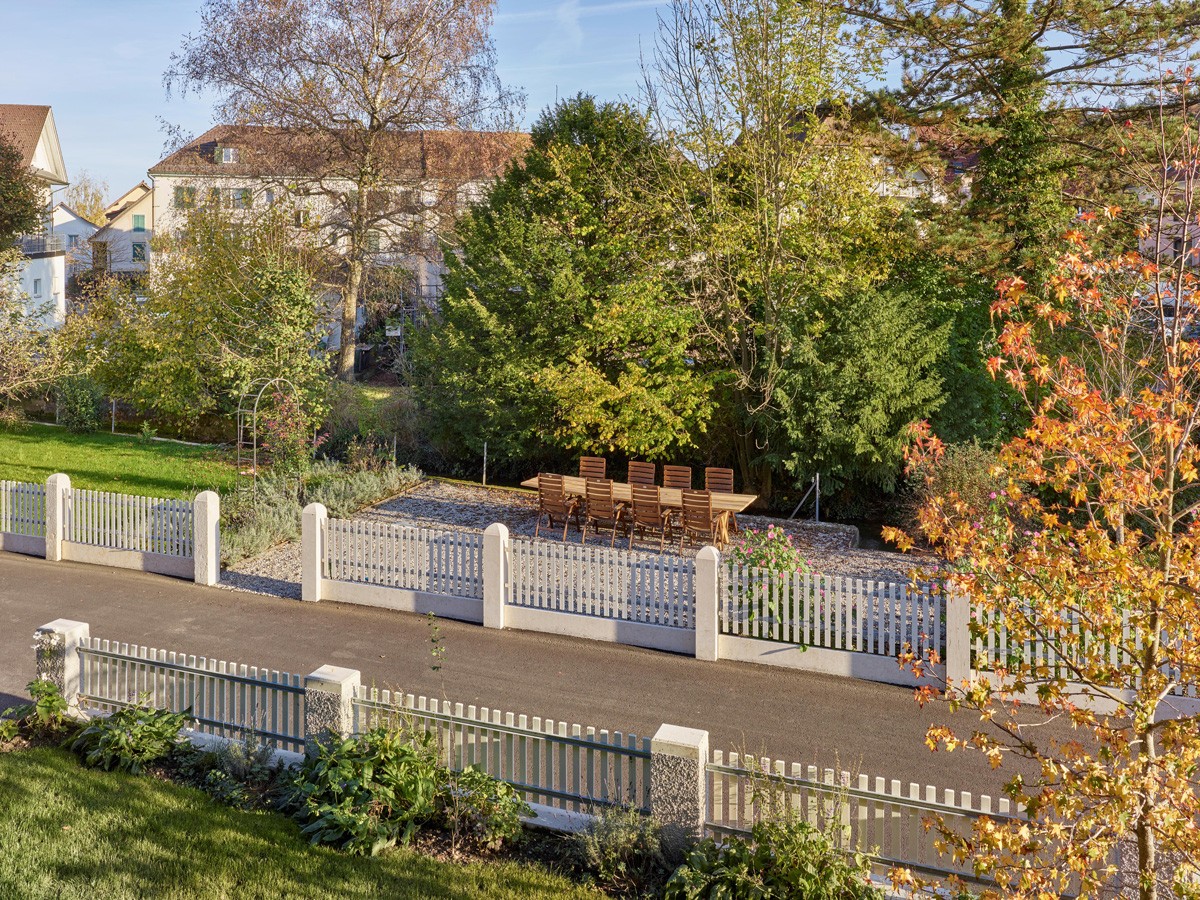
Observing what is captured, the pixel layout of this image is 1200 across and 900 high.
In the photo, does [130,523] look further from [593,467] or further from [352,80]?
[352,80]

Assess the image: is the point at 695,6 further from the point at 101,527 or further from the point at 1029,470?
the point at 1029,470

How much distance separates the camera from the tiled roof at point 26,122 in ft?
162

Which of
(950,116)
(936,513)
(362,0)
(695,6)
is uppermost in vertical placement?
(362,0)

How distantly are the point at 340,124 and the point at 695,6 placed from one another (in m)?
15.2

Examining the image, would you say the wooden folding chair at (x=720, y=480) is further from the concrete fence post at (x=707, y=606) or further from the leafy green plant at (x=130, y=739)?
the leafy green plant at (x=130, y=739)

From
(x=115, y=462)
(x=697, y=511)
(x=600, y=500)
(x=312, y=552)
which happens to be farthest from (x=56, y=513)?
(x=697, y=511)

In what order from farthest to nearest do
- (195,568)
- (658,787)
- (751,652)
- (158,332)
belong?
(158,332) < (195,568) < (751,652) < (658,787)

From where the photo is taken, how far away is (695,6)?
19.2m

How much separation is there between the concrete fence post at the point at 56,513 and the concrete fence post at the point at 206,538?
265 centimetres

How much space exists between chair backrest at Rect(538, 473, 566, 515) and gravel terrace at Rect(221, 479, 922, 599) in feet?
1.71

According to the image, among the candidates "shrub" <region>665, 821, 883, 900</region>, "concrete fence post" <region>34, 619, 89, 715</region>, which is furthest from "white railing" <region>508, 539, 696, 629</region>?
"shrub" <region>665, 821, 883, 900</region>

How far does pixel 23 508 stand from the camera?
15766 millimetres

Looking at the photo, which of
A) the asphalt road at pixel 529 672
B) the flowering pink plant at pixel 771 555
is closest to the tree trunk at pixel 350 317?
the asphalt road at pixel 529 672

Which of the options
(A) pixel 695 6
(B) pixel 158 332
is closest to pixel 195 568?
(A) pixel 695 6
